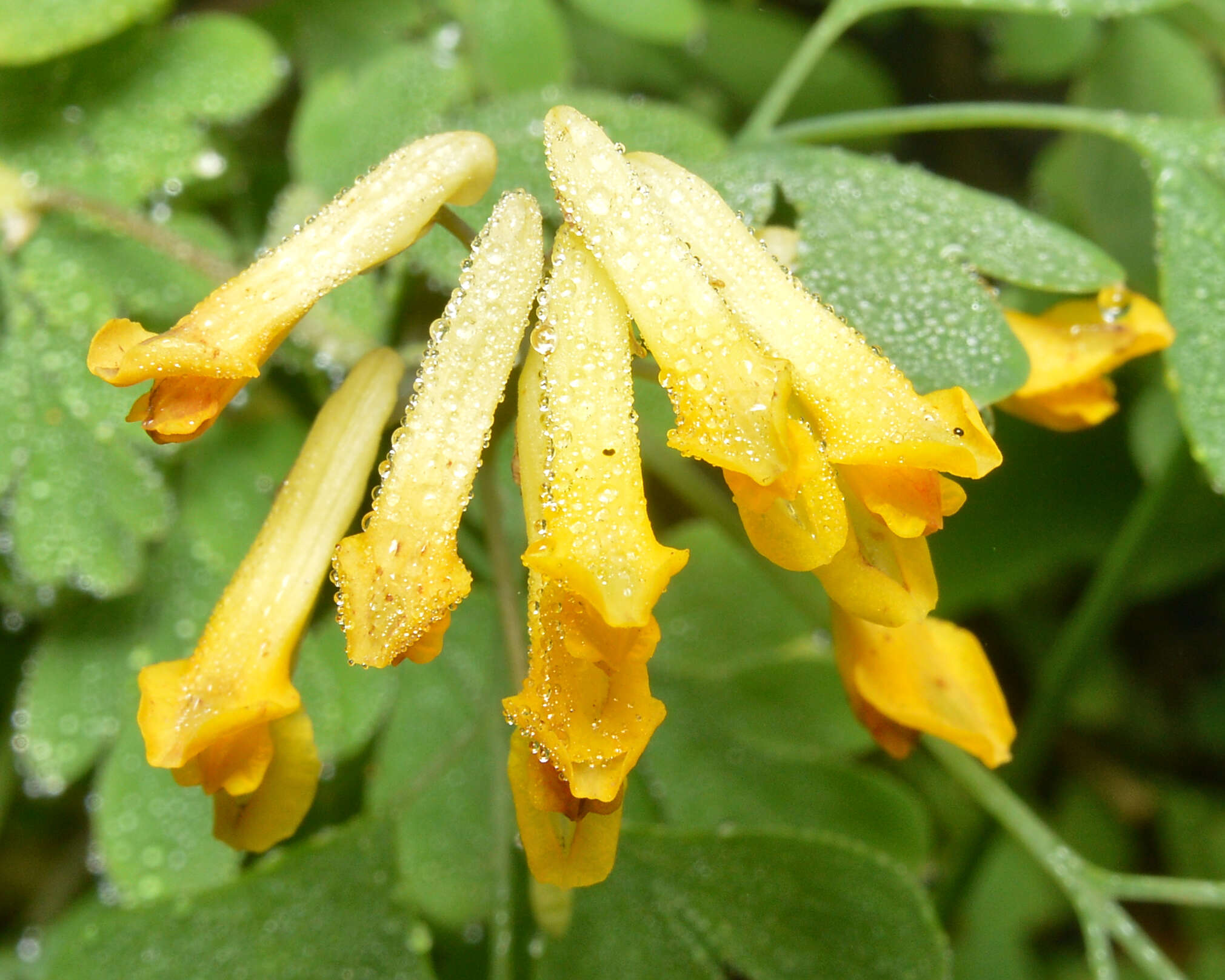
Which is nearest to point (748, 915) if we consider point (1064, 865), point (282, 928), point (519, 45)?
point (1064, 865)

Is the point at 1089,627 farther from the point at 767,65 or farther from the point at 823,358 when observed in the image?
the point at 767,65

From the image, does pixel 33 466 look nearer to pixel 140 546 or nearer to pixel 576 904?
pixel 140 546

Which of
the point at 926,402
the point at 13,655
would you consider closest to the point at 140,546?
the point at 13,655

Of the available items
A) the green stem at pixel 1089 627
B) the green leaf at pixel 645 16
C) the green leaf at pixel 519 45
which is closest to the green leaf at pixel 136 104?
the green leaf at pixel 519 45

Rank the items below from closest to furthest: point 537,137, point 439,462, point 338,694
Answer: point 439,462 → point 537,137 → point 338,694

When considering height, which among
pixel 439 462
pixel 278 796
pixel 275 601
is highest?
pixel 439 462

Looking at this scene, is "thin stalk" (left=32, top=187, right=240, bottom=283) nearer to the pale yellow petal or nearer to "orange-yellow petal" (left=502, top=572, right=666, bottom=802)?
the pale yellow petal

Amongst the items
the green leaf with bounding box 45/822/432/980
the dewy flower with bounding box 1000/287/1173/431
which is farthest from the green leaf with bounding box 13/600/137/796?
the dewy flower with bounding box 1000/287/1173/431
